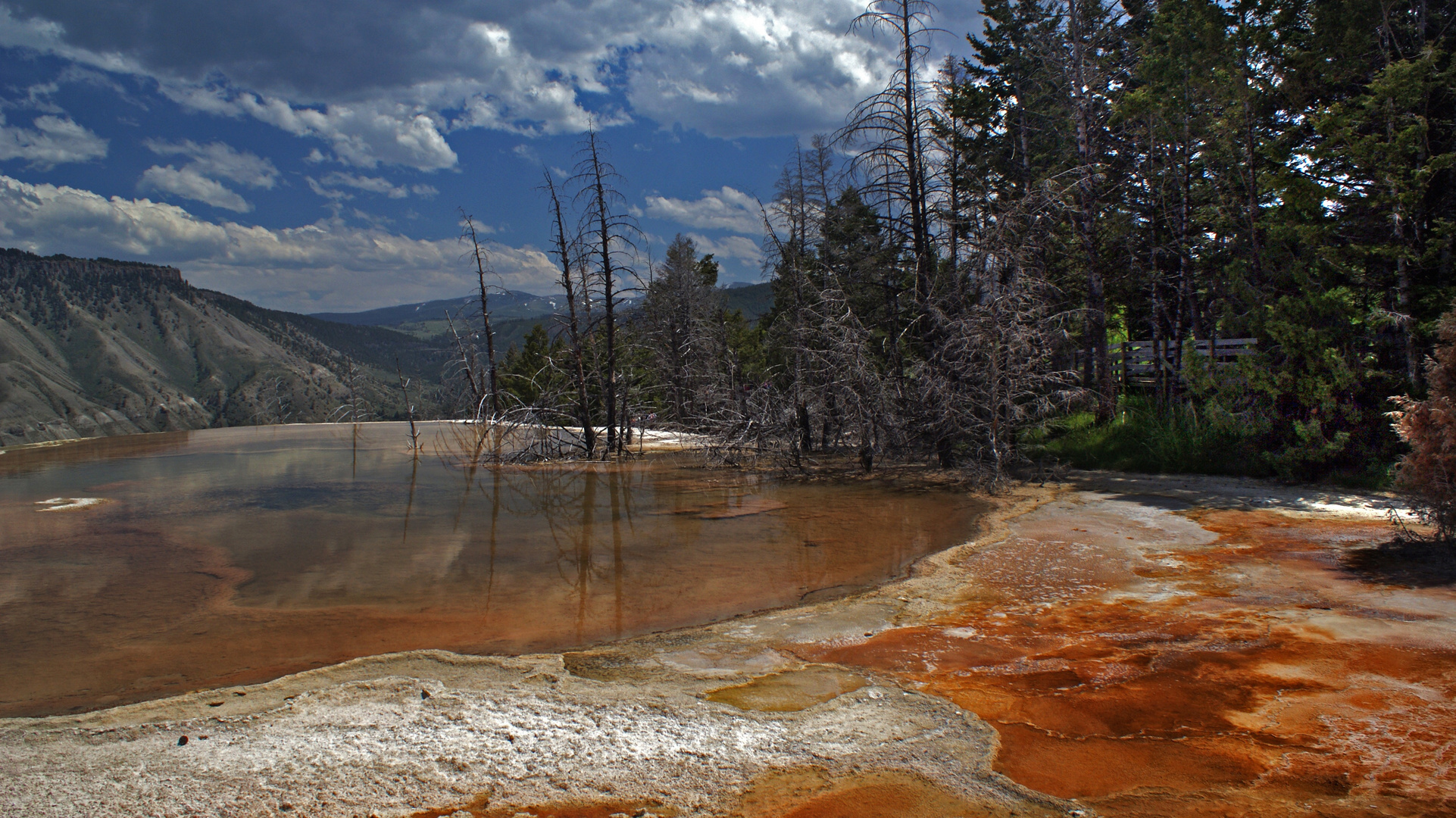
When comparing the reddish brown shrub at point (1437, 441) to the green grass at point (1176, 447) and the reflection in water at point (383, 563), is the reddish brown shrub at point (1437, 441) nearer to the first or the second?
the green grass at point (1176, 447)

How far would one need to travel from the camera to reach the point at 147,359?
13412cm

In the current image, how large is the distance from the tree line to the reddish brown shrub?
4487 millimetres

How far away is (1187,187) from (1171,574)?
15779 millimetres

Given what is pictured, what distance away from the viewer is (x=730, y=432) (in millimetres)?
17875

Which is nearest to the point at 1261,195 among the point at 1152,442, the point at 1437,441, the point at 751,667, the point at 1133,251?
the point at 1133,251

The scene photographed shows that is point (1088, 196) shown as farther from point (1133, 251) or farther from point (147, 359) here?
point (147, 359)

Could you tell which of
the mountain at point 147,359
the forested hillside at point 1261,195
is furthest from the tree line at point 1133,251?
the mountain at point 147,359

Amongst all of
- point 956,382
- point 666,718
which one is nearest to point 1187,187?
point 956,382

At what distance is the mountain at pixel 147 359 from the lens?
108275mm

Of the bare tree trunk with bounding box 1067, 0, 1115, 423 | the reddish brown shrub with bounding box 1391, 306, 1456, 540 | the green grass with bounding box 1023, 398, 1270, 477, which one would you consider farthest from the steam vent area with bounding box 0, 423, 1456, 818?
the bare tree trunk with bounding box 1067, 0, 1115, 423

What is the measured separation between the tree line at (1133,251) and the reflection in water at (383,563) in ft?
10.1

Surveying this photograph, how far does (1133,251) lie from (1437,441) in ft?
42.1

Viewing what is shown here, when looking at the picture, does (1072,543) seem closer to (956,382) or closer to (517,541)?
(956,382)

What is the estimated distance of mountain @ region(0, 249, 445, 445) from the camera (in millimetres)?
108275
